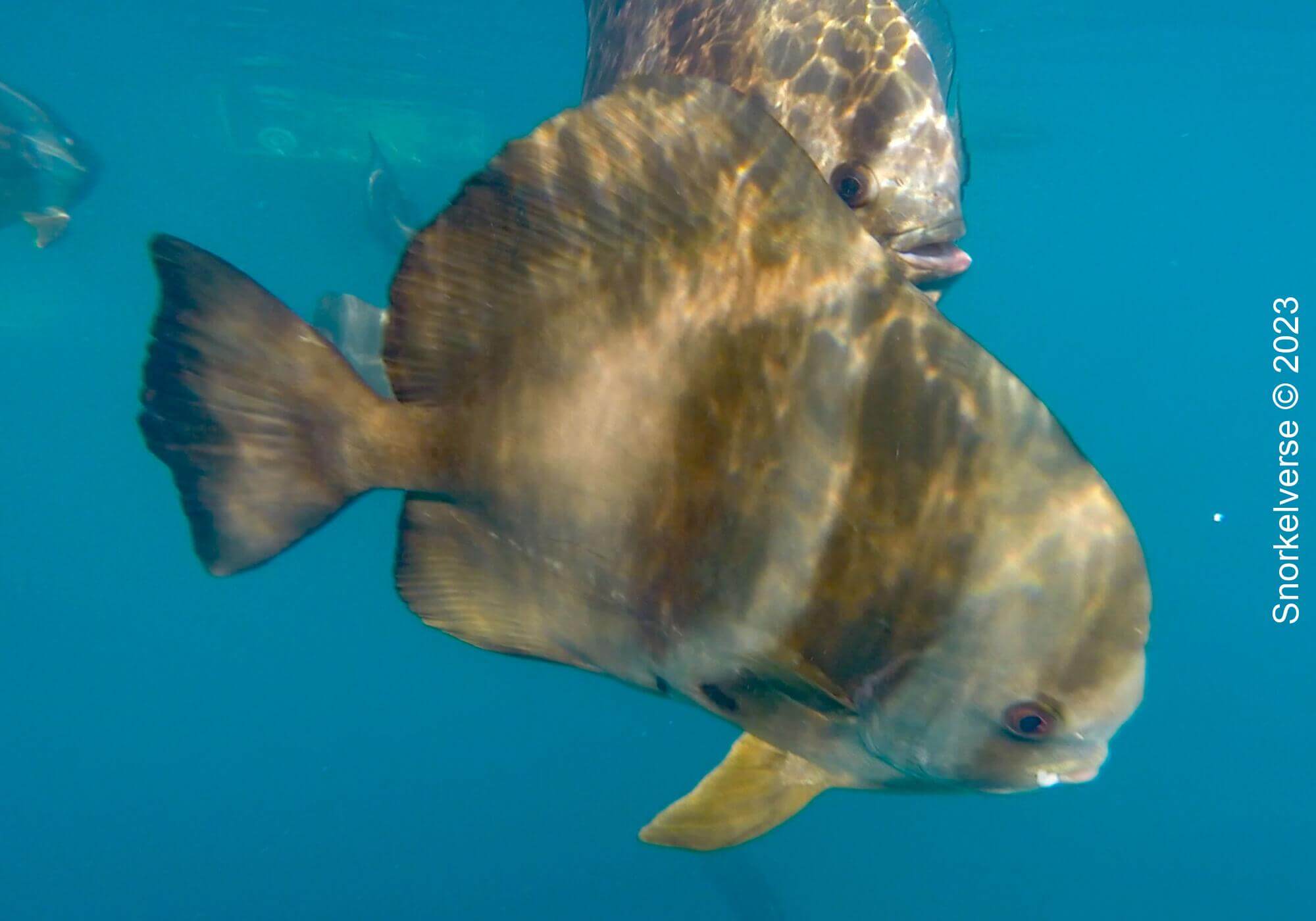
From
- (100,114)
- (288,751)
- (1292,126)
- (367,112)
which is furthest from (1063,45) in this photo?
(100,114)

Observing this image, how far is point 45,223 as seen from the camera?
448 inches

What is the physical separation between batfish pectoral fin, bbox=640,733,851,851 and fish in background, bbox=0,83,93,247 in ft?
39.4

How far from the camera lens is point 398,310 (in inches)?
66.5

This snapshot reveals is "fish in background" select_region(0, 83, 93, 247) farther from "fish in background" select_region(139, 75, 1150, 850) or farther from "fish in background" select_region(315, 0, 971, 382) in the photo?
"fish in background" select_region(139, 75, 1150, 850)

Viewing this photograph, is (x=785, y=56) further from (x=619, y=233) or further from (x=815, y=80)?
(x=619, y=233)

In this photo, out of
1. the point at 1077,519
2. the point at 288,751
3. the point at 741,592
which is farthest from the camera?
the point at 288,751

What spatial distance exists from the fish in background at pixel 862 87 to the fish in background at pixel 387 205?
12.4m

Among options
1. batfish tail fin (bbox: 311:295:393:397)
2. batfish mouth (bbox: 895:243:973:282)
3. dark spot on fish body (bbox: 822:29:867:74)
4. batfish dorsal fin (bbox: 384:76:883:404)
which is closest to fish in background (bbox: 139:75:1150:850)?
batfish dorsal fin (bbox: 384:76:883:404)

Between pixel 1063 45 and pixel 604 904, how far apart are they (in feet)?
69.5

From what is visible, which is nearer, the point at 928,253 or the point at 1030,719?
the point at 1030,719

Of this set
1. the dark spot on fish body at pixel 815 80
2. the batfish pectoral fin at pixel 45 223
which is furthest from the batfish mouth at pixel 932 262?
the batfish pectoral fin at pixel 45 223

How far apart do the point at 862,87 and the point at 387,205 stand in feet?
44.1

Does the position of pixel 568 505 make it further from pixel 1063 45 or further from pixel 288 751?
pixel 288 751

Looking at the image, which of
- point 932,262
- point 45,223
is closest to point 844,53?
point 932,262
